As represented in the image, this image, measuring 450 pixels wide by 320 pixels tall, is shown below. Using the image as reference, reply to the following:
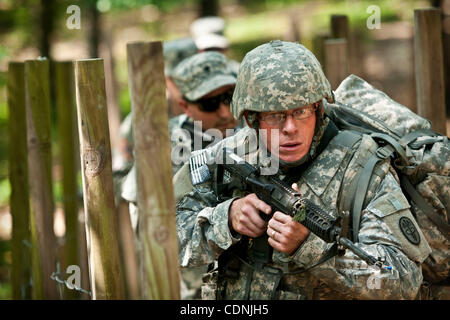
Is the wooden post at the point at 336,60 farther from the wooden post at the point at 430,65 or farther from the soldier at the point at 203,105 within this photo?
the wooden post at the point at 430,65

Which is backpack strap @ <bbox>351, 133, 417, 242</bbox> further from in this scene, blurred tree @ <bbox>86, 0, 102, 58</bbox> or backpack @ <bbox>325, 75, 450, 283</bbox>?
blurred tree @ <bbox>86, 0, 102, 58</bbox>

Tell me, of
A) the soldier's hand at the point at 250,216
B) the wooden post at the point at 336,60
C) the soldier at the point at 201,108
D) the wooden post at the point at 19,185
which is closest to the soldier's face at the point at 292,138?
the soldier's hand at the point at 250,216

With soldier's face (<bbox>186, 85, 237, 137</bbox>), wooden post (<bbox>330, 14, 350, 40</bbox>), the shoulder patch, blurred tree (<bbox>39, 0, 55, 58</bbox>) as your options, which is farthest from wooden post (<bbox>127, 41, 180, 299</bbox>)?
blurred tree (<bbox>39, 0, 55, 58</bbox>)

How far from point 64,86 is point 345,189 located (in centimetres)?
287

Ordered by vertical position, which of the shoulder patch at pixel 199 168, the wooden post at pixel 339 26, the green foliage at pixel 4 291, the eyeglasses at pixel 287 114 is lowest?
the green foliage at pixel 4 291

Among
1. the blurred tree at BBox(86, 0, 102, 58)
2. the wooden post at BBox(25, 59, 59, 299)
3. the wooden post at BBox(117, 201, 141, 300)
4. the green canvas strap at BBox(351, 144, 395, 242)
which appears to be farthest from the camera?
the blurred tree at BBox(86, 0, 102, 58)

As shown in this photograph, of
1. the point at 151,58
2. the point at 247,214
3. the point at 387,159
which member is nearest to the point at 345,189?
the point at 387,159

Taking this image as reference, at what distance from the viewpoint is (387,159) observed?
325cm

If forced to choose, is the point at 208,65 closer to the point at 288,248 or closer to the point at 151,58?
the point at 288,248

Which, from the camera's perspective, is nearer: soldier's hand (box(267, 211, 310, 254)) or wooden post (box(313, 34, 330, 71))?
soldier's hand (box(267, 211, 310, 254))

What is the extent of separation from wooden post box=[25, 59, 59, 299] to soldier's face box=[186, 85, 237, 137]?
1.16 m

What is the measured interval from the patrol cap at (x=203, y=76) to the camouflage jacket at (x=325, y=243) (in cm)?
136

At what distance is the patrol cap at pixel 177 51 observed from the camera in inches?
293

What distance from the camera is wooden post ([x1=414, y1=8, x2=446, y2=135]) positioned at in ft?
14.0
